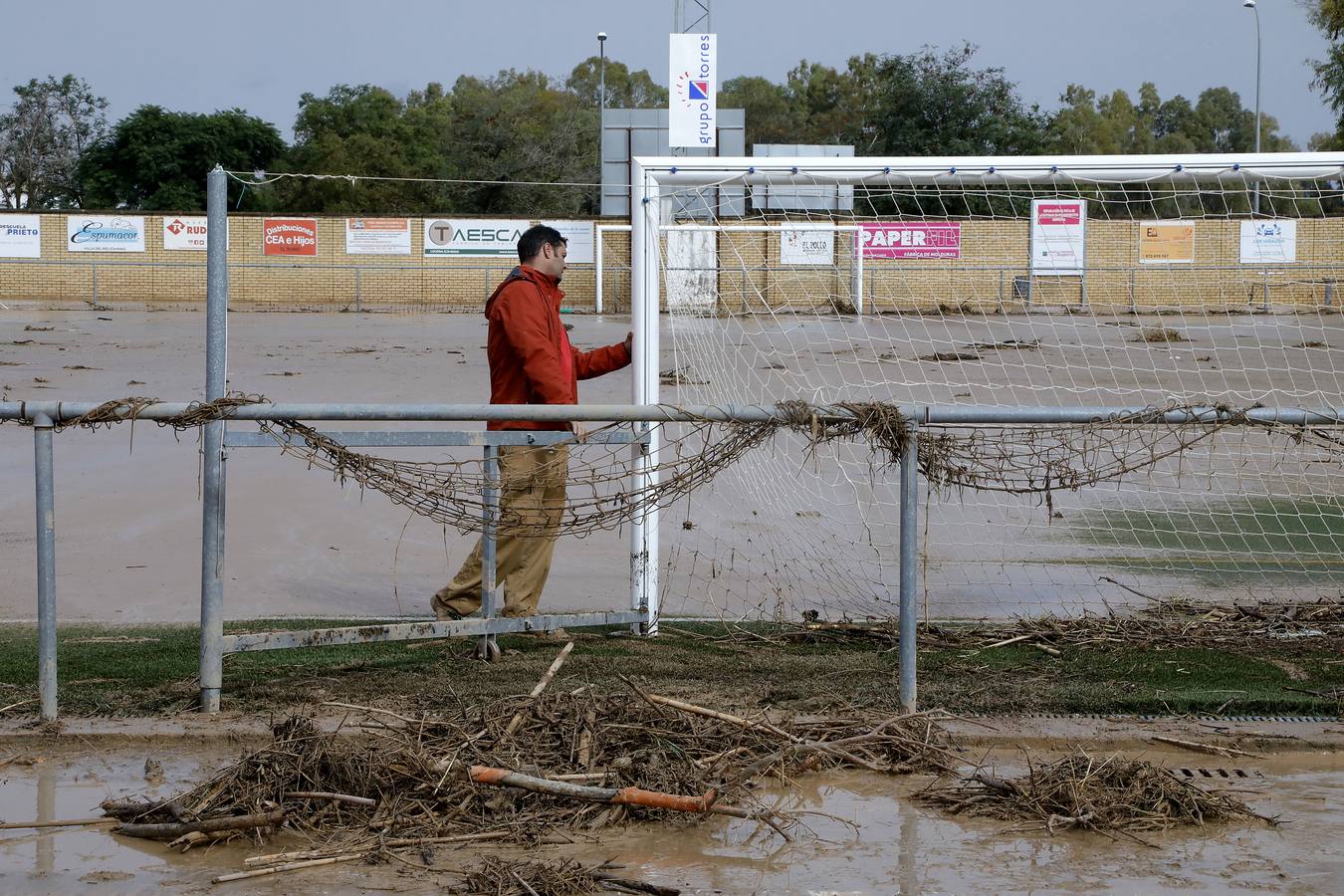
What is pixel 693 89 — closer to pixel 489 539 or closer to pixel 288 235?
pixel 288 235

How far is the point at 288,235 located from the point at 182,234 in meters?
2.90

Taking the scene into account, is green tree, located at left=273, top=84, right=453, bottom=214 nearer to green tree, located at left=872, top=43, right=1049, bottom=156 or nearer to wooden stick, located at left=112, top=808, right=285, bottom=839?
green tree, located at left=872, top=43, right=1049, bottom=156

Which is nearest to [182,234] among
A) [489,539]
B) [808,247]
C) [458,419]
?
[808,247]

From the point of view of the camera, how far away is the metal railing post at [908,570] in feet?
16.3

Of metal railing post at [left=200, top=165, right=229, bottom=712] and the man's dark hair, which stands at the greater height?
→ the man's dark hair

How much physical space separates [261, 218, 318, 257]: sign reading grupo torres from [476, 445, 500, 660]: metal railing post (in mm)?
31288

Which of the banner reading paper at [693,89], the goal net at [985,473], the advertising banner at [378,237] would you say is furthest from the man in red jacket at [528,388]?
the advertising banner at [378,237]

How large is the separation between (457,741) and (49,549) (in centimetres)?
173

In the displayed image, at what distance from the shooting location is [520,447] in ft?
20.3

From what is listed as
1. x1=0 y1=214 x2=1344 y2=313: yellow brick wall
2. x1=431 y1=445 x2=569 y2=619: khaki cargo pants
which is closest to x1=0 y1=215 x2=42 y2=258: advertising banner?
x1=0 y1=214 x2=1344 y2=313: yellow brick wall

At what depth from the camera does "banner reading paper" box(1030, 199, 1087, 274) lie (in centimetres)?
2666

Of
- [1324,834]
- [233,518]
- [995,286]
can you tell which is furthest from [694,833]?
[995,286]

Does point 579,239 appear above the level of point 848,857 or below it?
above

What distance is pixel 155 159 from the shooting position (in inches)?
1886
